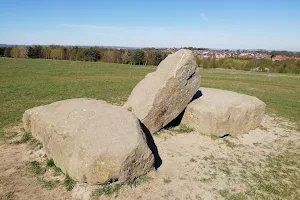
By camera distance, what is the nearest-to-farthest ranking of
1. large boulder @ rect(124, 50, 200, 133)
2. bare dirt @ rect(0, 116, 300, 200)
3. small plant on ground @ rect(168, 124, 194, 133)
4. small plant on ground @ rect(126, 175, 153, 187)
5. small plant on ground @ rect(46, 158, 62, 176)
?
bare dirt @ rect(0, 116, 300, 200) < small plant on ground @ rect(126, 175, 153, 187) < small plant on ground @ rect(46, 158, 62, 176) < large boulder @ rect(124, 50, 200, 133) < small plant on ground @ rect(168, 124, 194, 133)

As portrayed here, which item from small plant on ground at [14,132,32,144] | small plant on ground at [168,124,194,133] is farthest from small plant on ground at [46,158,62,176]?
small plant on ground at [168,124,194,133]

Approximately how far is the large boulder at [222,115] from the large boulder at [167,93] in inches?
24.0

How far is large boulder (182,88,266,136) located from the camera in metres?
11.0

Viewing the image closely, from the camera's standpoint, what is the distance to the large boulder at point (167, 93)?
10.2m

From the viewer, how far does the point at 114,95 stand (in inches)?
723

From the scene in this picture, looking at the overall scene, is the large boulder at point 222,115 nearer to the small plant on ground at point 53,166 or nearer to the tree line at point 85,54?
the small plant on ground at point 53,166

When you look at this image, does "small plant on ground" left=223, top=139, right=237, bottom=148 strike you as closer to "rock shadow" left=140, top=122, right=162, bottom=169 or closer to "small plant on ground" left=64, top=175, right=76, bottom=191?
"rock shadow" left=140, top=122, right=162, bottom=169

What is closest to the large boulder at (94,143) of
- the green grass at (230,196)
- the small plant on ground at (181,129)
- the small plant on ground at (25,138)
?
the small plant on ground at (25,138)

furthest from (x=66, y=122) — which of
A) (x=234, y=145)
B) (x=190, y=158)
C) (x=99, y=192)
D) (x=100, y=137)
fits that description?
(x=234, y=145)

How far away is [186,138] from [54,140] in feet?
16.4

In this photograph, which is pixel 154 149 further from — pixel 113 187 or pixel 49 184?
pixel 49 184

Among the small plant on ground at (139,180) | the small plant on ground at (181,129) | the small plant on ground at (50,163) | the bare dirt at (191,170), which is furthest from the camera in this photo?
the small plant on ground at (181,129)

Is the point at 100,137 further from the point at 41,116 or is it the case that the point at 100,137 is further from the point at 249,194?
the point at 249,194

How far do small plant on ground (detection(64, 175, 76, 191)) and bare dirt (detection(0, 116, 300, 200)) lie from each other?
4.1 inches
